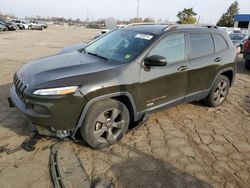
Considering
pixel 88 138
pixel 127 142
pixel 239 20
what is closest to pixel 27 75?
pixel 88 138

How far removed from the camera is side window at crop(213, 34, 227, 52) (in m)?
4.62

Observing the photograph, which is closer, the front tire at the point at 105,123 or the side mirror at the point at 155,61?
the front tire at the point at 105,123

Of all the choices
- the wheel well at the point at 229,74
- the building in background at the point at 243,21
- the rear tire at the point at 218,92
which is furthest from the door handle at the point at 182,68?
the building in background at the point at 243,21

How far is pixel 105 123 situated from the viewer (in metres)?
3.30

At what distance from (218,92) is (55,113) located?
3611 mm

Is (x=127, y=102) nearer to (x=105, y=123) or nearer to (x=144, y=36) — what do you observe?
(x=105, y=123)

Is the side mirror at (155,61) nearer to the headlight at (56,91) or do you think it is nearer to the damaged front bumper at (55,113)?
the damaged front bumper at (55,113)

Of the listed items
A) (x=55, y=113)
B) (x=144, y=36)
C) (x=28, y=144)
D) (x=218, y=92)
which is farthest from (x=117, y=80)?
(x=218, y=92)

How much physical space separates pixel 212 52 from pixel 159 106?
1.66 metres

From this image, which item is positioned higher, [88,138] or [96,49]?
[96,49]

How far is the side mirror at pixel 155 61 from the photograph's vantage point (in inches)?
A: 130

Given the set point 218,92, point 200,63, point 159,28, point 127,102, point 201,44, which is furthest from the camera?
point 218,92

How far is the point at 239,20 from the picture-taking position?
4953cm

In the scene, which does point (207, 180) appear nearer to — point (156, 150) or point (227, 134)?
point (156, 150)
